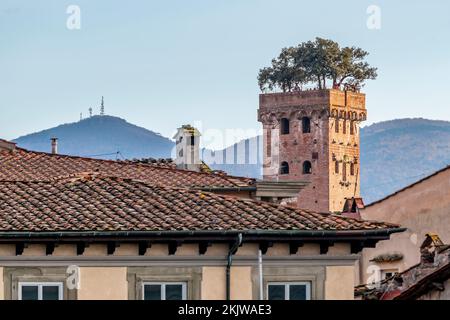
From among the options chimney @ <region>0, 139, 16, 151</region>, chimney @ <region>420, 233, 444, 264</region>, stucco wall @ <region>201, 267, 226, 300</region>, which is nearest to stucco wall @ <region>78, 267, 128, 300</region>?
stucco wall @ <region>201, 267, 226, 300</region>

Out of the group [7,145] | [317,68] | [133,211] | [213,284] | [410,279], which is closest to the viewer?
[213,284]

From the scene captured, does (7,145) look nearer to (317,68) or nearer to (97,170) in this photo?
(97,170)

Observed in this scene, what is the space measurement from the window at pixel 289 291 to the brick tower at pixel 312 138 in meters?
145

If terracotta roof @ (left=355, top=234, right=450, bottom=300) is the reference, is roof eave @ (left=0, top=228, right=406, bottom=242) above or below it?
above

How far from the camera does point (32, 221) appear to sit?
33.2 meters

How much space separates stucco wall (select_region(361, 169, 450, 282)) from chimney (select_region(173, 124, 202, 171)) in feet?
20.2

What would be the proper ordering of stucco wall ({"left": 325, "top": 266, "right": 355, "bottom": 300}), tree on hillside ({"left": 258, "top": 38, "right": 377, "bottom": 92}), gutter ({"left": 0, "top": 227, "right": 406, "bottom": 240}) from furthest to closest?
tree on hillside ({"left": 258, "top": 38, "right": 377, "bottom": 92}) → stucco wall ({"left": 325, "top": 266, "right": 355, "bottom": 300}) → gutter ({"left": 0, "top": 227, "right": 406, "bottom": 240})

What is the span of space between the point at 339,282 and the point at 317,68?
145 metres

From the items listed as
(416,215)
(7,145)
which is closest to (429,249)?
(416,215)

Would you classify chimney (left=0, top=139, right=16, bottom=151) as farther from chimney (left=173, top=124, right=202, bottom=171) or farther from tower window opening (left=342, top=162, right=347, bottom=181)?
tower window opening (left=342, top=162, right=347, bottom=181)

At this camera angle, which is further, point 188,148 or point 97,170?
point 188,148

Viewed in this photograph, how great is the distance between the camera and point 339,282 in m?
33.5

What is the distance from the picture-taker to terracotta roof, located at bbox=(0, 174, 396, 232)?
33.1 meters
